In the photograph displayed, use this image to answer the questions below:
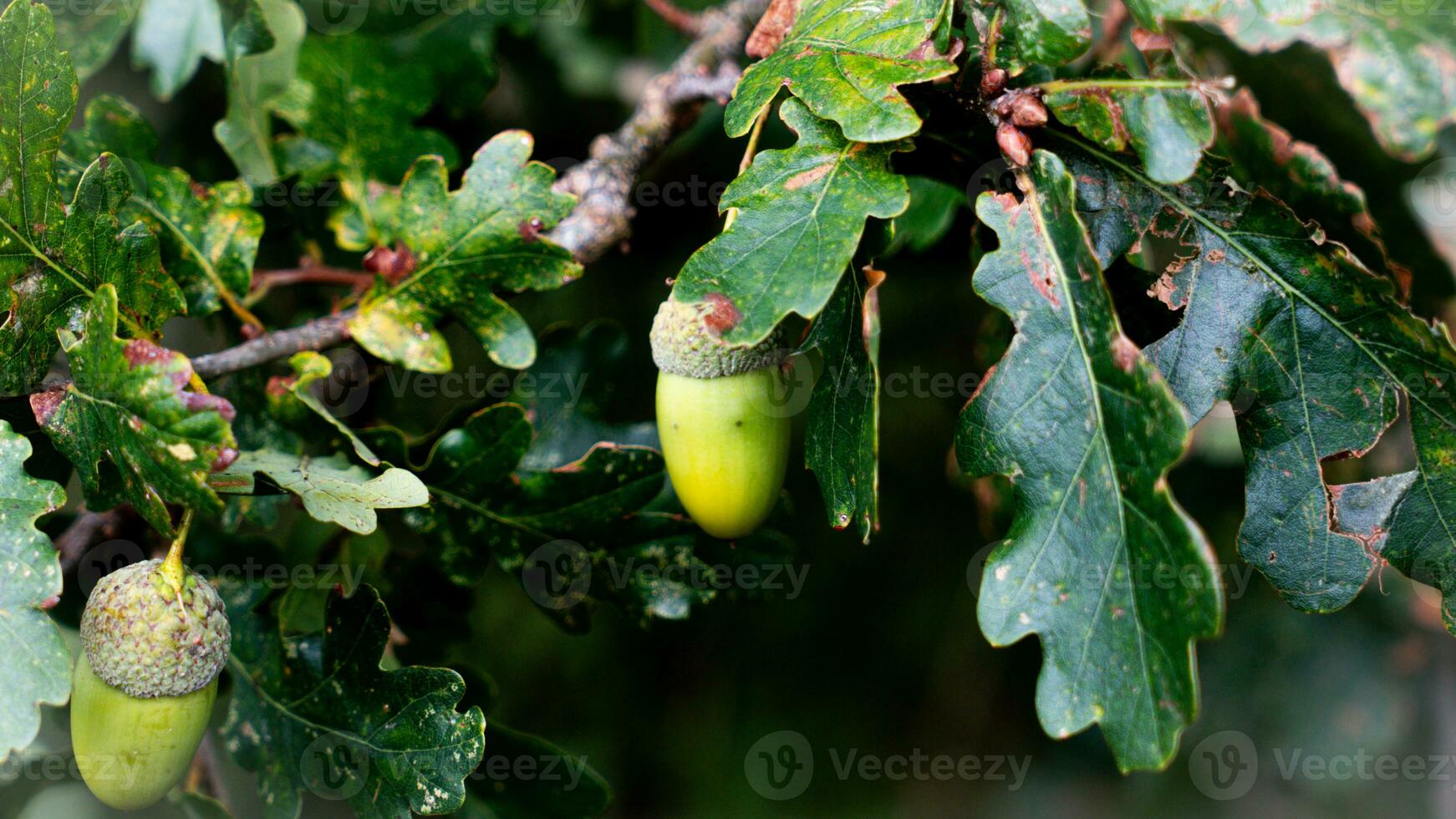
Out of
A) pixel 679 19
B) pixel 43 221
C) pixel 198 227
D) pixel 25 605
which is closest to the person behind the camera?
pixel 25 605

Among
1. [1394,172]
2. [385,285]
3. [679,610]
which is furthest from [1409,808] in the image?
[385,285]

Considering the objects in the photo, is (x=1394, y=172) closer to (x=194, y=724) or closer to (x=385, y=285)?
(x=385, y=285)

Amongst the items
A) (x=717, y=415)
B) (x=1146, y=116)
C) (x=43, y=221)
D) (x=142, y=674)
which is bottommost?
(x=142, y=674)

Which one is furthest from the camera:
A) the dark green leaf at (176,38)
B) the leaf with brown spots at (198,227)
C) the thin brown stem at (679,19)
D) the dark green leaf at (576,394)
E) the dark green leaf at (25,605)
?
the thin brown stem at (679,19)

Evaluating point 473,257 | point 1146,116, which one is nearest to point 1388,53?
point 1146,116

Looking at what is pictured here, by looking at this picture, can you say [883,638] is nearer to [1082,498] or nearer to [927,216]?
[927,216]

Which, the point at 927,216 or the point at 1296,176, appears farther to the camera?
the point at 927,216

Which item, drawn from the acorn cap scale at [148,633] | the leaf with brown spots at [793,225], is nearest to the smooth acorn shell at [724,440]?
the leaf with brown spots at [793,225]

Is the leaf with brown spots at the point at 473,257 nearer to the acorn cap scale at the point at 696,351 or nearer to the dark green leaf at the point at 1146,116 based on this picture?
the acorn cap scale at the point at 696,351
